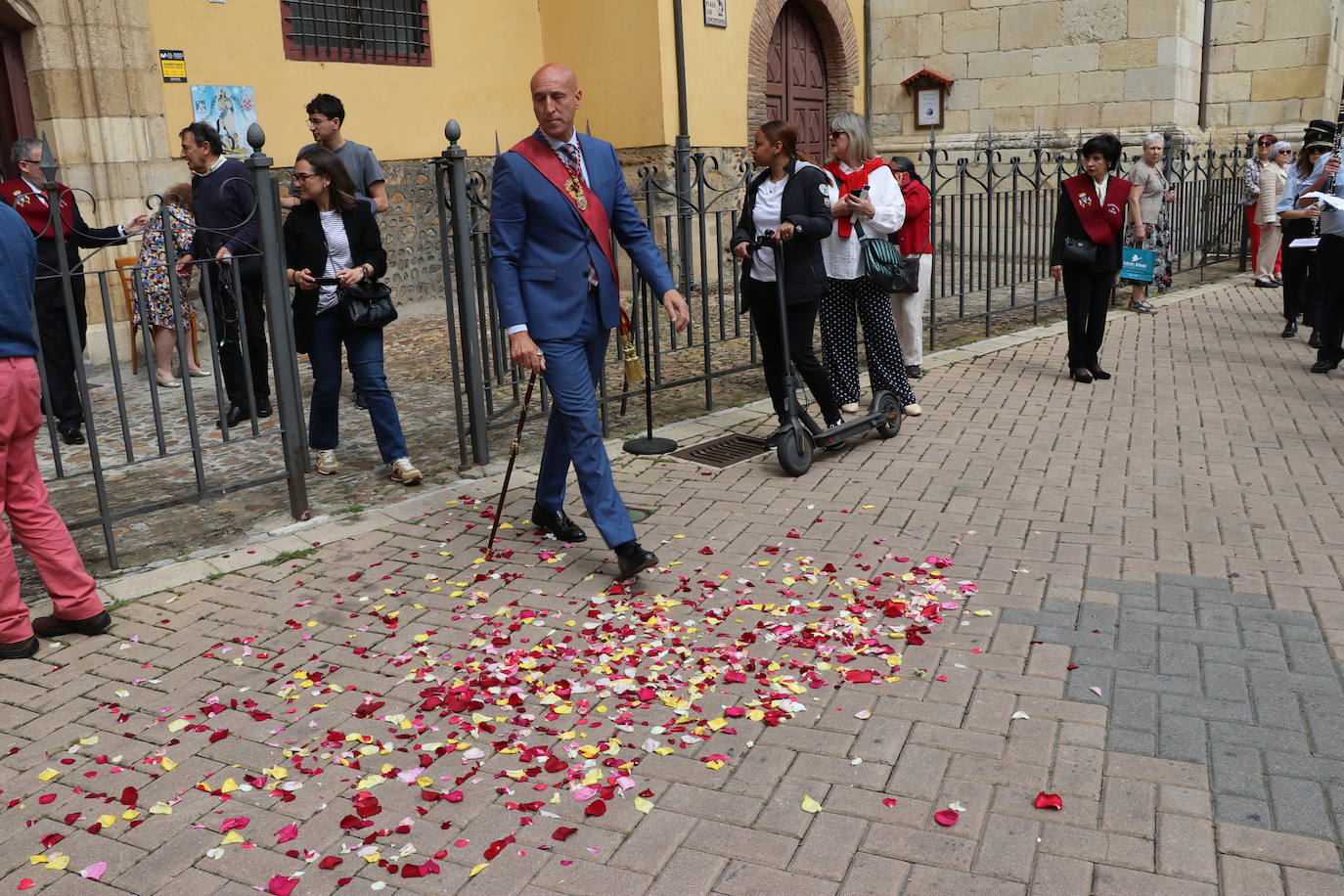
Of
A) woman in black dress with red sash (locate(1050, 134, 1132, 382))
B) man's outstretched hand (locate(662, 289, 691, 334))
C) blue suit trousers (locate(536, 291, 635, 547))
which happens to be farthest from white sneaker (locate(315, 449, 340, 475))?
woman in black dress with red sash (locate(1050, 134, 1132, 382))

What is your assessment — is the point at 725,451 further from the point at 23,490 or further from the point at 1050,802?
the point at 1050,802

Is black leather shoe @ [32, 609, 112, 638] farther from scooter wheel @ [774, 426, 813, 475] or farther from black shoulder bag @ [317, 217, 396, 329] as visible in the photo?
scooter wheel @ [774, 426, 813, 475]

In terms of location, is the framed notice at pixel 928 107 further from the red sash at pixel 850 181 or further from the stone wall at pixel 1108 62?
the red sash at pixel 850 181

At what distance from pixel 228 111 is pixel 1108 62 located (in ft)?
41.4

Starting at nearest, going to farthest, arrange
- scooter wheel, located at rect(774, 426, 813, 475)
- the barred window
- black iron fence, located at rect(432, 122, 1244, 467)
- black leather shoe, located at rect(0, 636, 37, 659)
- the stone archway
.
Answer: black leather shoe, located at rect(0, 636, 37, 659) → scooter wheel, located at rect(774, 426, 813, 475) → black iron fence, located at rect(432, 122, 1244, 467) → the barred window → the stone archway

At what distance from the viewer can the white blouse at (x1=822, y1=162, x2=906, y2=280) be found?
7027 millimetres

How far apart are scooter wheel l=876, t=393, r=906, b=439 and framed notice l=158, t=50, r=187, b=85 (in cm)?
764

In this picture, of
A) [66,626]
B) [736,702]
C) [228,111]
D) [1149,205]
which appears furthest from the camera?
[1149,205]

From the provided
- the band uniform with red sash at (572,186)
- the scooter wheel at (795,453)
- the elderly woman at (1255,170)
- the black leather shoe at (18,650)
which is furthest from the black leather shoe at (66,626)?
the elderly woman at (1255,170)

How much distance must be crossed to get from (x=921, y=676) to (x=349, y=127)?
10570mm

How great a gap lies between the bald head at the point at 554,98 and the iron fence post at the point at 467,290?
56.4 inches

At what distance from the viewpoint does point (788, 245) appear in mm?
6383

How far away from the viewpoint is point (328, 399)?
6.32 meters

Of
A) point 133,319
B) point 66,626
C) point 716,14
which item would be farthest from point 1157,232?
point 66,626
